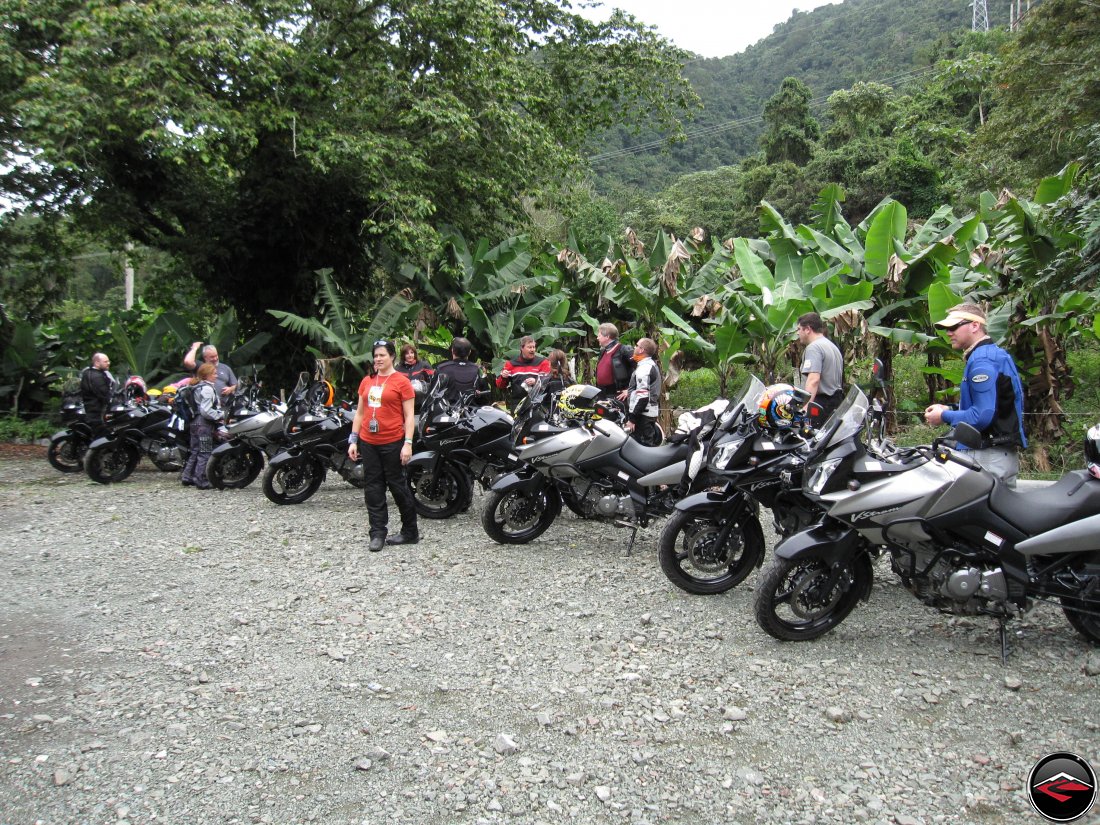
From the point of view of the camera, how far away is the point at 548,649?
471 centimetres

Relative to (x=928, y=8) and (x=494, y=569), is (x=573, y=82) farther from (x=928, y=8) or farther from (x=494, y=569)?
(x=928, y=8)

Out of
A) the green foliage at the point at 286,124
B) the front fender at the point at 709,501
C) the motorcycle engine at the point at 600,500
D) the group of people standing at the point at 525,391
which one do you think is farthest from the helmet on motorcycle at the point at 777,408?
the green foliage at the point at 286,124

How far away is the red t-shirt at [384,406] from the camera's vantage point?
6.71 m

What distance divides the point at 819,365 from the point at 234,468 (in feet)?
21.8

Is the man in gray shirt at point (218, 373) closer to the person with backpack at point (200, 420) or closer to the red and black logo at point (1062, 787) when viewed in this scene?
the person with backpack at point (200, 420)

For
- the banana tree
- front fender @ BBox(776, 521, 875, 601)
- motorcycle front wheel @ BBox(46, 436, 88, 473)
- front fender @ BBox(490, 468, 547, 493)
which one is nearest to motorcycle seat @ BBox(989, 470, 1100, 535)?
front fender @ BBox(776, 521, 875, 601)

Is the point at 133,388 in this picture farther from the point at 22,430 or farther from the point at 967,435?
the point at 967,435

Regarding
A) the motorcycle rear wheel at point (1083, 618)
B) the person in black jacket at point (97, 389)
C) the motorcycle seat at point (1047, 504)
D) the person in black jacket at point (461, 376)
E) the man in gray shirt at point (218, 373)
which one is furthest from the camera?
the person in black jacket at point (97, 389)

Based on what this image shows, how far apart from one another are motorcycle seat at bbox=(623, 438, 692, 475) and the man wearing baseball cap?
7.12 feet

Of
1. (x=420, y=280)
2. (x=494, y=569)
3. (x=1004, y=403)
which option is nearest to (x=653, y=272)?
(x=420, y=280)

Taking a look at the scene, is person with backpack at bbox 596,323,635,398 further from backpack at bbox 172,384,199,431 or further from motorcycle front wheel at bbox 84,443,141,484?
motorcycle front wheel at bbox 84,443,141,484

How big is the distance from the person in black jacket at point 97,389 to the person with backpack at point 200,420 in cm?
110

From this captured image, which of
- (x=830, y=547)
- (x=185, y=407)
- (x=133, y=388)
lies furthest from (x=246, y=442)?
(x=830, y=547)

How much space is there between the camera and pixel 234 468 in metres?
9.81
